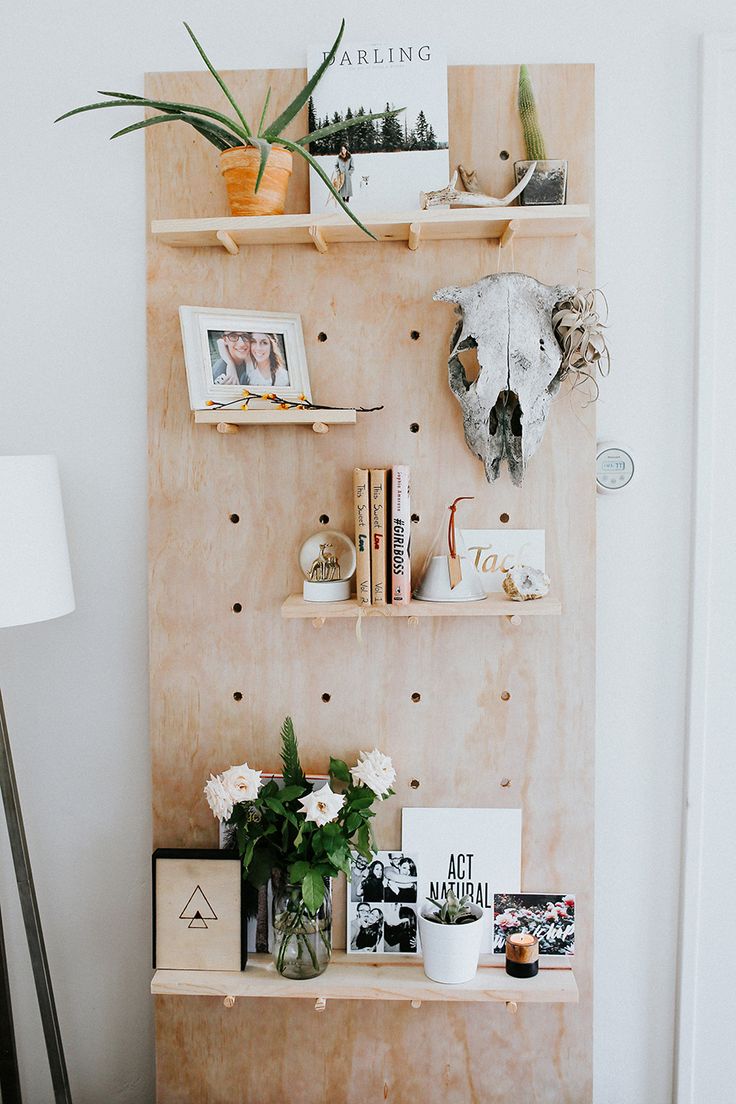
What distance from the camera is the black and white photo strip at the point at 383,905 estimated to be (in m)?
1.49

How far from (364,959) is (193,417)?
0.98 m

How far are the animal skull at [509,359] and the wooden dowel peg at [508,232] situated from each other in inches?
2.7

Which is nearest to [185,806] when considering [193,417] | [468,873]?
[468,873]

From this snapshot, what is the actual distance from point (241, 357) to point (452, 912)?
96 centimetres

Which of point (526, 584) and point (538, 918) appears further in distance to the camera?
point (538, 918)

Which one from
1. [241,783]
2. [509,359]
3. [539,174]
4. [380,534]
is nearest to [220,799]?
[241,783]

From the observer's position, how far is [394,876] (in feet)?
4.91

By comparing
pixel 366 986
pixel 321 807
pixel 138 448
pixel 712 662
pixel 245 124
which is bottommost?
pixel 366 986

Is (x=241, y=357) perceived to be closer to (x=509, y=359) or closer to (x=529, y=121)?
(x=509, y=359)

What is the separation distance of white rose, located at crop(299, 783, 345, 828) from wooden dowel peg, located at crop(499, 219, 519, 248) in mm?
933

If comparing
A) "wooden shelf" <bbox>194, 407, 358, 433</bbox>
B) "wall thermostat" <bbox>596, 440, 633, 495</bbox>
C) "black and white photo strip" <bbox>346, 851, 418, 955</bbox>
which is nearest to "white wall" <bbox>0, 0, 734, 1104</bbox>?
"wall thermostat" <bbox>596, 440, 633, 495</bbox>

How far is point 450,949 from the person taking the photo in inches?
53.7

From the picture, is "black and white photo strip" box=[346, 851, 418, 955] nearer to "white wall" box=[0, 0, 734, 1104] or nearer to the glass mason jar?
the glass mason jar

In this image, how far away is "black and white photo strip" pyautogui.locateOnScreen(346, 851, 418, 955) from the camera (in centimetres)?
149
